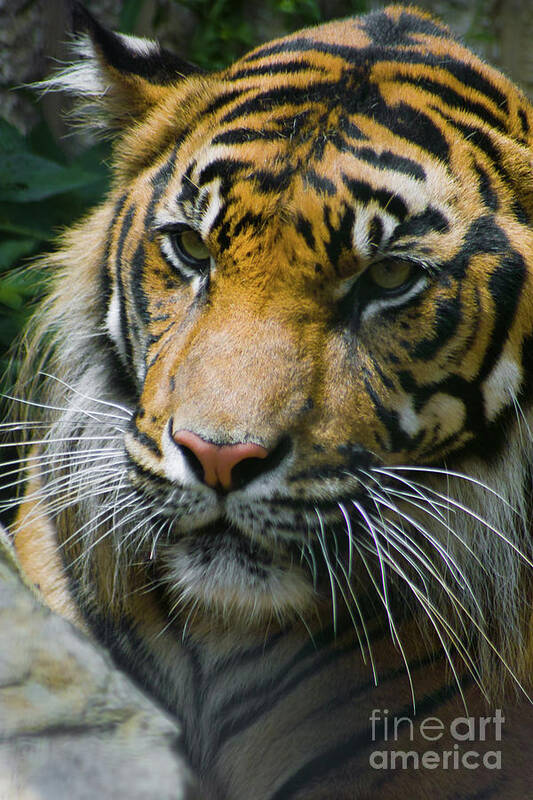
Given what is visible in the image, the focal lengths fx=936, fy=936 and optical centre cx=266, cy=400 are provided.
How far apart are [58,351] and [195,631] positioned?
0.85 metres

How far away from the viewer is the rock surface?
1236 millimetres

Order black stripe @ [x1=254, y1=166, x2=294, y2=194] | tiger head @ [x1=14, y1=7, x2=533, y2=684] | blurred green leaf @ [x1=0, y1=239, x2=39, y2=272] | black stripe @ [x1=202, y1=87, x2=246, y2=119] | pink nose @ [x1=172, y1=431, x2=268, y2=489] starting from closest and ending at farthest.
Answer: pink nose @ [x1=172, y1=431, x2=268, y2=489], tiger head @ [x1=14, y1=7, x2=533, y2=684], black stripe @ [x1=254, y1=166, x2=294, y2=194], black stripe @ [x1=202, y1=87, x2=246, y2=119], blurred green leaf @ [x1=0, y1=239, x2=39, y2=272]

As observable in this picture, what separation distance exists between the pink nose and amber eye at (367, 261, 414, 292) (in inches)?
18.4

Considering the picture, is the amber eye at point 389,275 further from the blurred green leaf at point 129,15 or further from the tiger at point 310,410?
the blurred green leaf at point 129,15

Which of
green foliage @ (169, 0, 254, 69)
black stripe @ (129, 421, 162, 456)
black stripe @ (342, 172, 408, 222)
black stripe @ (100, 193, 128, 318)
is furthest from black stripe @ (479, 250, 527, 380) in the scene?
green foliage @ (169, 0, 254, 69)

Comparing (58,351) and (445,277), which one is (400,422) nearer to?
(445,277)

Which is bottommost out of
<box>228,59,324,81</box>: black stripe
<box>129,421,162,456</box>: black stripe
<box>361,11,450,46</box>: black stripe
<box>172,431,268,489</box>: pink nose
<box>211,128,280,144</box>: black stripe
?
<box>129,421,162,456</box>: black stripe

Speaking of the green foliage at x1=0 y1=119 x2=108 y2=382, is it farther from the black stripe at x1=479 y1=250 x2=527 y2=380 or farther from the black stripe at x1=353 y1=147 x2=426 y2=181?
the black stripe at x1=479 y1=250 x2=527 y2=380

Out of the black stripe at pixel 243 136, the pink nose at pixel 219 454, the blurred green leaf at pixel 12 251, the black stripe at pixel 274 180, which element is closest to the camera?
the pink nose at pixel 219 454

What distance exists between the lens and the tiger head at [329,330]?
5.91ft

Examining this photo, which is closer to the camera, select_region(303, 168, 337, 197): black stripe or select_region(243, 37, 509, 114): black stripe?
select_region(303, 168, 337, 197): black stripe

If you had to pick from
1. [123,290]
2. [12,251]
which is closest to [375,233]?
[123,290]

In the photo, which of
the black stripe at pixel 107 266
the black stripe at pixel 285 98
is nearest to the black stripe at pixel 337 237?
the black stripe at pixel 285 98

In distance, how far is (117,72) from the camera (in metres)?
2.34
